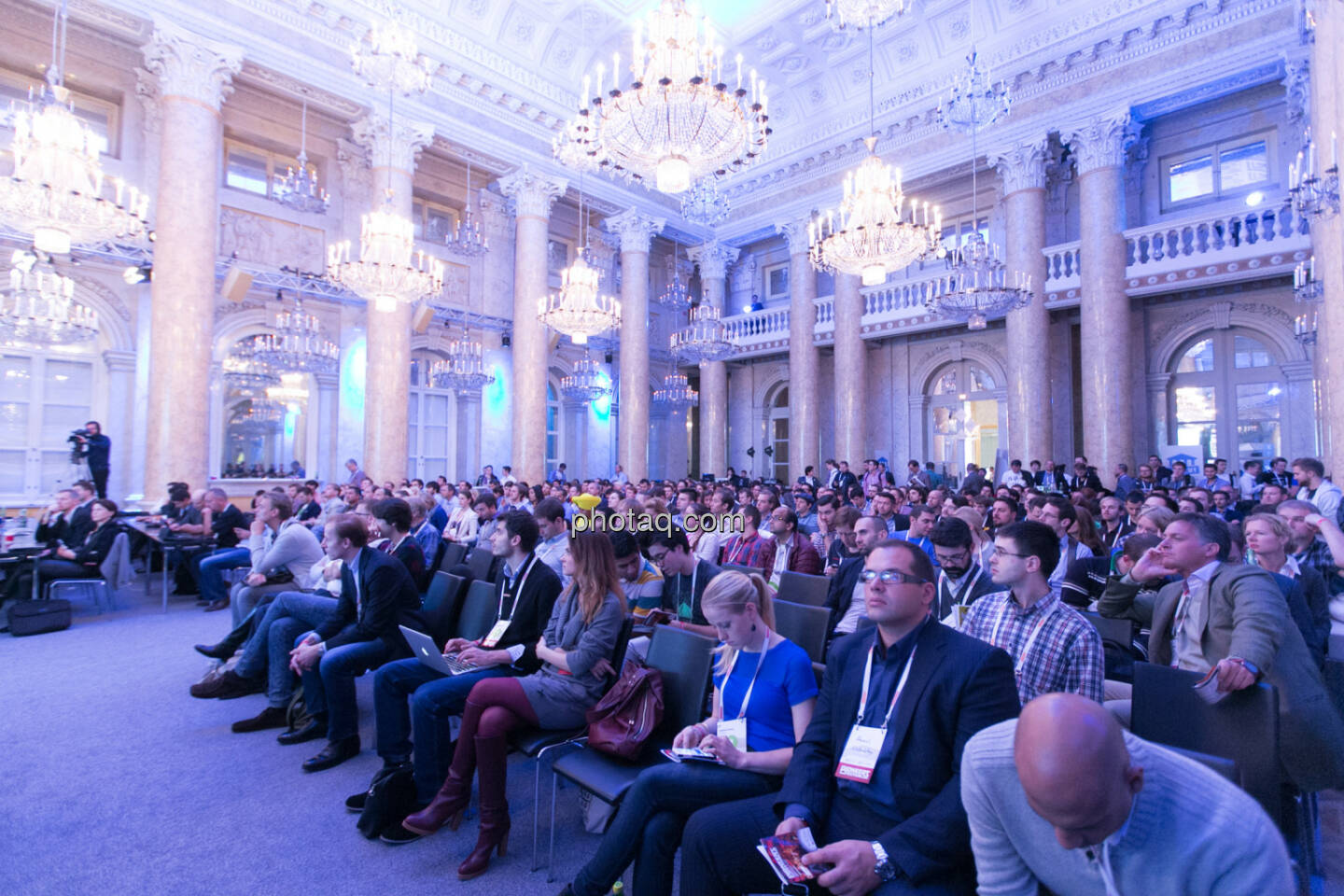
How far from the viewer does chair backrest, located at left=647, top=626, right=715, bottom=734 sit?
2.63 m

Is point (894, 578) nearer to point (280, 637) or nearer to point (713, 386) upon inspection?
point (280, 637)

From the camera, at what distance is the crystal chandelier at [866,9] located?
7.38m

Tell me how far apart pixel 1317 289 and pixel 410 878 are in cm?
963

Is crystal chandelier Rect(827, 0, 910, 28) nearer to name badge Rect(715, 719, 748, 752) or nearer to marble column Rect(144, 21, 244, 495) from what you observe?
name badge Rect(715, 719, 748, 752)

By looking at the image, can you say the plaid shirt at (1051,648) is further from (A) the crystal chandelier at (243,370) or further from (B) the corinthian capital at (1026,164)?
(A) the crystal chandelier at (243,370)

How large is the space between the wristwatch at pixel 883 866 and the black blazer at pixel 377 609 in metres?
2.90

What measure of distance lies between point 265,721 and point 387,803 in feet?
5.47

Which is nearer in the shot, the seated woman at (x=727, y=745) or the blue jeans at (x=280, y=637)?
the seated woman at (x=727, y=745)

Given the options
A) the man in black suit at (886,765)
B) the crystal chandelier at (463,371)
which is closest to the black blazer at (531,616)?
the man in black suit at (886,765)

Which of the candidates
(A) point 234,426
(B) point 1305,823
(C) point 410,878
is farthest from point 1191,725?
(A) point 234,426

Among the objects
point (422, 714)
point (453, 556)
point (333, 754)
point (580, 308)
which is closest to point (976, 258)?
point (580, 308)

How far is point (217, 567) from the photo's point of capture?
23.6 feet

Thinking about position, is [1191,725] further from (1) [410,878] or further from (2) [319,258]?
(2) [319,258]

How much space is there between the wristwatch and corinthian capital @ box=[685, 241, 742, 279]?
16.8 metres
